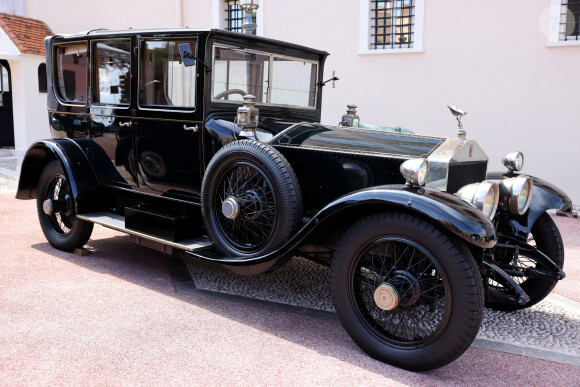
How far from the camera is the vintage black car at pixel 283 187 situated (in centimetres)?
265

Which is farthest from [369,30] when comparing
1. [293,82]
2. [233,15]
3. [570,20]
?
[293,82]

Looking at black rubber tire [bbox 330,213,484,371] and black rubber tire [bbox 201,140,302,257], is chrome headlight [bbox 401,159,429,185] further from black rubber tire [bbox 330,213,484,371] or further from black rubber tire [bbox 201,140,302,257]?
black rubber tire [bbox 201,140,302,257]

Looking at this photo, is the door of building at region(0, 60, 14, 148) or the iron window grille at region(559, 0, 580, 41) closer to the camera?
the iron window grille at region(559, 0, 580, 41)

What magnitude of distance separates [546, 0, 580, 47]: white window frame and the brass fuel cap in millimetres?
6535

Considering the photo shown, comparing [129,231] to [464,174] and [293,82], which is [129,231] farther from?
[464,174]

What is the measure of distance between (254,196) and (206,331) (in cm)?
86

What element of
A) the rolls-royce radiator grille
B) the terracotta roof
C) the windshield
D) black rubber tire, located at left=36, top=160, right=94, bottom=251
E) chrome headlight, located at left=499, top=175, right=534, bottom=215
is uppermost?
the terracotta roof

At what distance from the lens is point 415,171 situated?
2.66 m

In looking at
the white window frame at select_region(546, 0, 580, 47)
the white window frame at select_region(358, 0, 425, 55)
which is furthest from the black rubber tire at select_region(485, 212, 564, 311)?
the white window frame at select_region(358, 0, 425, 55)

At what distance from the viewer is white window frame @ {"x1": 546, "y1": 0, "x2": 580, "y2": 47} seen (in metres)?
7.58

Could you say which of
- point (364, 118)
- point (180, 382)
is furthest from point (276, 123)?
point (364, 118)

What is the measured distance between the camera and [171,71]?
12.8 feet

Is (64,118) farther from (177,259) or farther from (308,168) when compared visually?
(308,168)

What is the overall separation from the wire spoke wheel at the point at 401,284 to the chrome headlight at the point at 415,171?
0.31 metres
